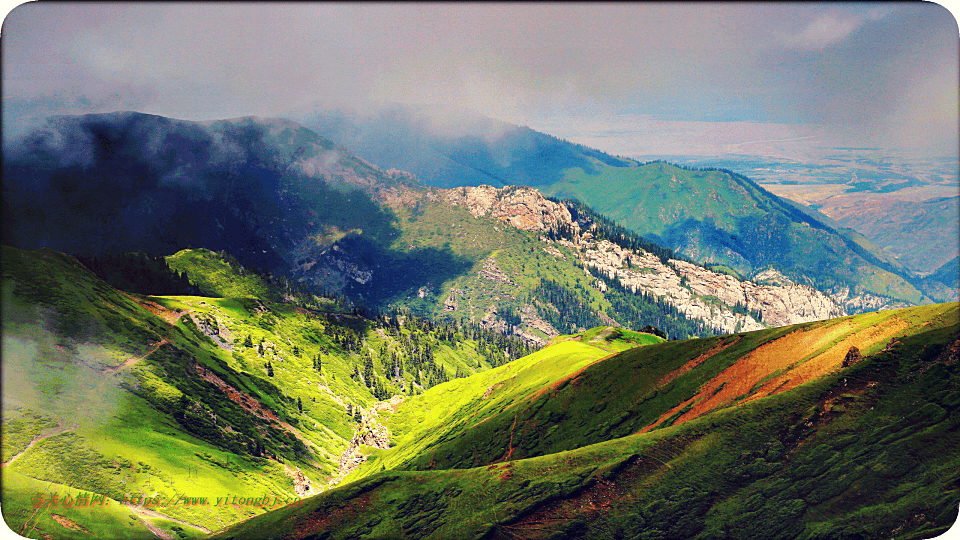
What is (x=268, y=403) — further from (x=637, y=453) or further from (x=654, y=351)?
(x=637, y=453)

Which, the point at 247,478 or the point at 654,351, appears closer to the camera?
the point at 654,351

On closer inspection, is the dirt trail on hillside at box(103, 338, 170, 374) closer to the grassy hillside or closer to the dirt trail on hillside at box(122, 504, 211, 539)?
the dirt trail on hillside at box(122, 504, 211, 539)

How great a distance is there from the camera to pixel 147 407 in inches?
2768

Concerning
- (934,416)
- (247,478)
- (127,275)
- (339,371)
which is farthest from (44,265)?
(934,416)

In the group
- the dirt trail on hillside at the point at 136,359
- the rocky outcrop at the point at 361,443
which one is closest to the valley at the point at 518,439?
the dirt trail on hillside at the point at 136,359

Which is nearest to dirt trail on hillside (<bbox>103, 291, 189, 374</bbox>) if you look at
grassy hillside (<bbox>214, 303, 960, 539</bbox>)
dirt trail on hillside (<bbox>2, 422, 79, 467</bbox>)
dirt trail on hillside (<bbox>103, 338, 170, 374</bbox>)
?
dirt trail on hillside (<bbox>103, 338, 170, 374</bbox>)

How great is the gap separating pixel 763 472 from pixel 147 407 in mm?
78763

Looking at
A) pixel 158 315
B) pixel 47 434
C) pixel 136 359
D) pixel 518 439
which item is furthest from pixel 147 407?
pixel 518 439

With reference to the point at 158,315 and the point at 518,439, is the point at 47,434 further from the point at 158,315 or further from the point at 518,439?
the point at 158,315

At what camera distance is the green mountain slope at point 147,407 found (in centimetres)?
4425

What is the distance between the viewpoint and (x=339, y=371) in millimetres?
157000

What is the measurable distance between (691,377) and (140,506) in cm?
5715

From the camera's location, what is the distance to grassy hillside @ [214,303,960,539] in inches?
952

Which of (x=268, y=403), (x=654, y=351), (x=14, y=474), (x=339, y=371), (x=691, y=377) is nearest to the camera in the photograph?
(x=14, y=474)
